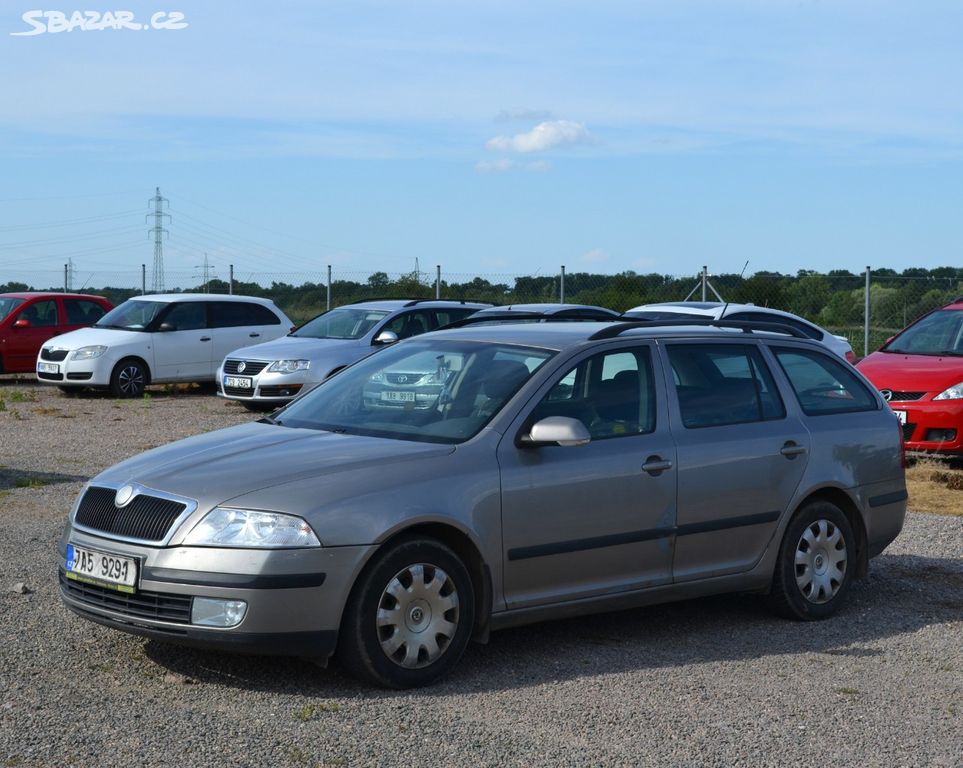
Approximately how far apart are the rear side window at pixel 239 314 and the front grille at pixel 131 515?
16989mm

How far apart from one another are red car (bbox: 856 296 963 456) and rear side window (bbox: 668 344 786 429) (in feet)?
19.7

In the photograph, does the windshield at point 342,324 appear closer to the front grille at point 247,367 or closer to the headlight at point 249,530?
the front grille at point 247,367

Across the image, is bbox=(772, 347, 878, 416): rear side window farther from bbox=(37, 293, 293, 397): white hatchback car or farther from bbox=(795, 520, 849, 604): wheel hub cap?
bbox=(37, 293, 293, 397): white hatchback car

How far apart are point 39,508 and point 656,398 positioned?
18.1 ft

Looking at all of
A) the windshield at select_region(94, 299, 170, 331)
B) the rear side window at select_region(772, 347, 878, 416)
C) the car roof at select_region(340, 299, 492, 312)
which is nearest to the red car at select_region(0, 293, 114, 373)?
the windshield at select_region(94, 299, 170, 331)

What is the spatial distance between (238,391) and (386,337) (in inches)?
95.2

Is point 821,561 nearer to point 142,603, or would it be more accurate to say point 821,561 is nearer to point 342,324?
point 142,603

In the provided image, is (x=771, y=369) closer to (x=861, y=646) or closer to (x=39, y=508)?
(x=861, y=646)

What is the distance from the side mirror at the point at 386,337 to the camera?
18.5 m

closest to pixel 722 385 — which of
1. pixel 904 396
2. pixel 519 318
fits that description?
pixel 519 318

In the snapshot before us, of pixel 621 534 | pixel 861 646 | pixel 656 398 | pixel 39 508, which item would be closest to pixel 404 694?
pixel 621 534

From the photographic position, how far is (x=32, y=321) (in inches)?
942

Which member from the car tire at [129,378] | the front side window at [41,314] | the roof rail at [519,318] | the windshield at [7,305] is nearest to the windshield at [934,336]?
the roof rail at [519,318]

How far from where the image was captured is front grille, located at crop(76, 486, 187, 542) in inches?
222
